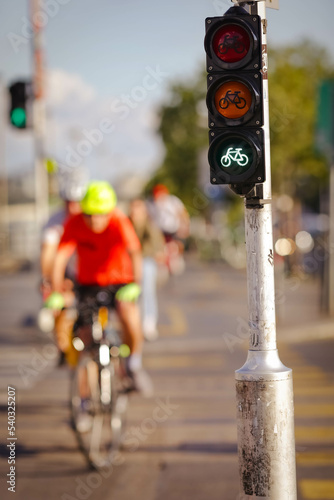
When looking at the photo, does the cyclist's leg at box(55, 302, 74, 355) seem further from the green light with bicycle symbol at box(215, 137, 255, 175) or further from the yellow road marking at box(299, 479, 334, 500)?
the green light with bicycle symbol at box(215, 137, 255, 175)

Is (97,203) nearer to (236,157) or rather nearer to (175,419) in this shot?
(175,419)

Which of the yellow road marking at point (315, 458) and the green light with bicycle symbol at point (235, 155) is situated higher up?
the green light with bicycle symbol at point (235, 155)

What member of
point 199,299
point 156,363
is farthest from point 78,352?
point 199,299

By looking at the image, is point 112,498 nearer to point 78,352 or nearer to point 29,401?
point 78,352

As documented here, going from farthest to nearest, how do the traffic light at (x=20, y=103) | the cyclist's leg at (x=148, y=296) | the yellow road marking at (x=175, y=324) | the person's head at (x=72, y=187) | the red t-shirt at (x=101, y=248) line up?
the yellow road marking at (x=175, y=324) < the cyclist's leg at (x=148, y=296) < the traffic light at (x=20, y=103) < the person's head at (x=72, y=187) < the red t-shirt at (x=101, y=248)

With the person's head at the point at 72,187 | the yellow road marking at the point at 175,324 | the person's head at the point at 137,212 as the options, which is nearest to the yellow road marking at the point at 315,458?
the person's head at the point at 72,187

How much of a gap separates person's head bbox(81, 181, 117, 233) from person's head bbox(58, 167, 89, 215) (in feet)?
8.13

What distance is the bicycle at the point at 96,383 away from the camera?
6.37 m

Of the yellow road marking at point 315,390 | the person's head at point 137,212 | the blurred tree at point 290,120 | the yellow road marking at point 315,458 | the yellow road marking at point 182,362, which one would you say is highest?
the blurred tree at point 290,120

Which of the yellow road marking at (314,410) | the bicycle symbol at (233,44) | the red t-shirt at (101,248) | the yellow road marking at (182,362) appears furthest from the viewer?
the yellow road marking at (182,362)

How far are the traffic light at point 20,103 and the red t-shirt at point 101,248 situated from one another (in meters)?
5.28

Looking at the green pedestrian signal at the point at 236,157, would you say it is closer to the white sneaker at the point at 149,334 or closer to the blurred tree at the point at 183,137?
the white sneaker at the point at 149,334

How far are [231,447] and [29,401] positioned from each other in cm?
257

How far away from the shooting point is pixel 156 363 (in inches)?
429
